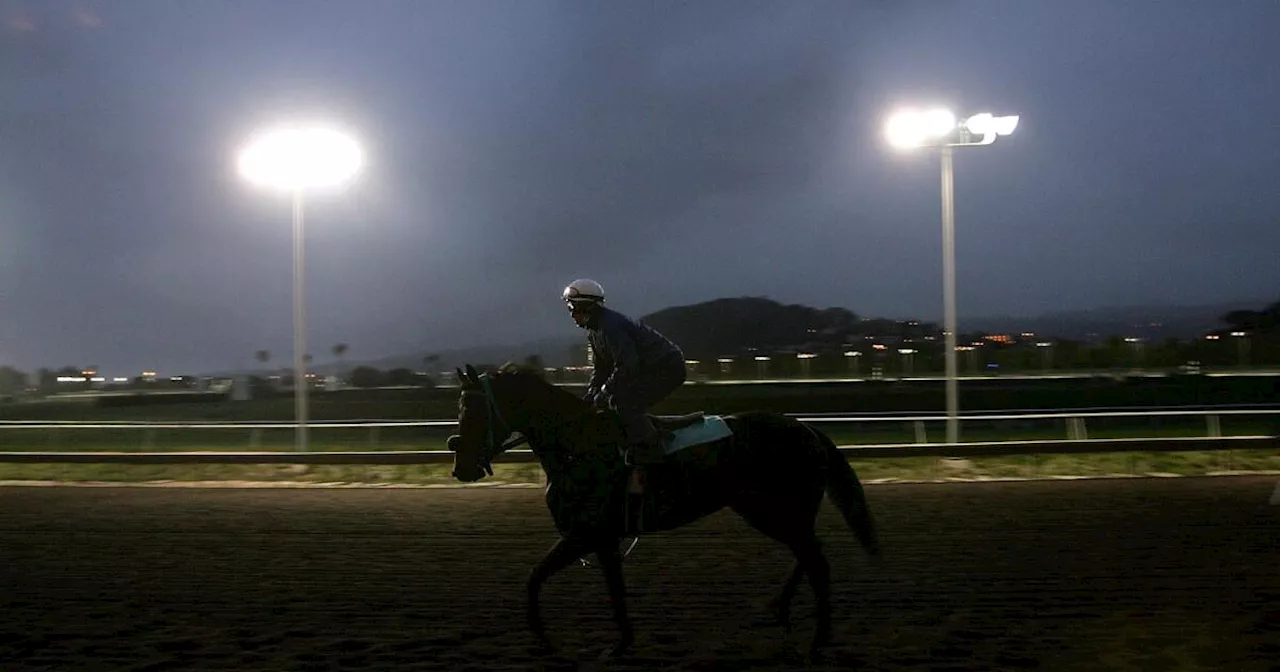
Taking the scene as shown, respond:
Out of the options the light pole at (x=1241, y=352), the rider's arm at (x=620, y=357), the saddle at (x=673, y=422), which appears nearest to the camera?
the rider's arm at (x=620, y=357)

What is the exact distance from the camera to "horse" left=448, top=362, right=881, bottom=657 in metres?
5.02

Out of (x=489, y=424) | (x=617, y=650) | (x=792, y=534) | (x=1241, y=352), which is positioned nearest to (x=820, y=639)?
(x=792, y=534)

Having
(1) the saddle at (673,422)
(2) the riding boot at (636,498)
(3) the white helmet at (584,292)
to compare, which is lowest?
(2) the riding boot at (636,498)

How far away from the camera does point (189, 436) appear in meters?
20.6

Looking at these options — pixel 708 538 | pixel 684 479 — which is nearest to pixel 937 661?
pixel 684 479

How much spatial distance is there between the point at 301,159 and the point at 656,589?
41.5ft

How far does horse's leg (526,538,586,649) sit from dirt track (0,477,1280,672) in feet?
0.50

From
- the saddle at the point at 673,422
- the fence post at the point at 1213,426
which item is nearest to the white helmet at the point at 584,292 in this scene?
the saddle at the point at 673,422

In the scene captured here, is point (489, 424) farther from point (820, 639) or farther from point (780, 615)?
point (820, 639)

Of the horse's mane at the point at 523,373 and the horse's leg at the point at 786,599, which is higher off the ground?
the horse's mane at the point at 523,373

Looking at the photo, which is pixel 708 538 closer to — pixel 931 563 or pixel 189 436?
pixel 931 563

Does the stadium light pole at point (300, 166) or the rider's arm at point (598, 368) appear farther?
the stadium light pole at point (300, 166)

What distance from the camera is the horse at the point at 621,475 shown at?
5016 millimetres

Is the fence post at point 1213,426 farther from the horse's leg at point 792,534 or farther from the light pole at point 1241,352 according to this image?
the light pole at point 1241,352
